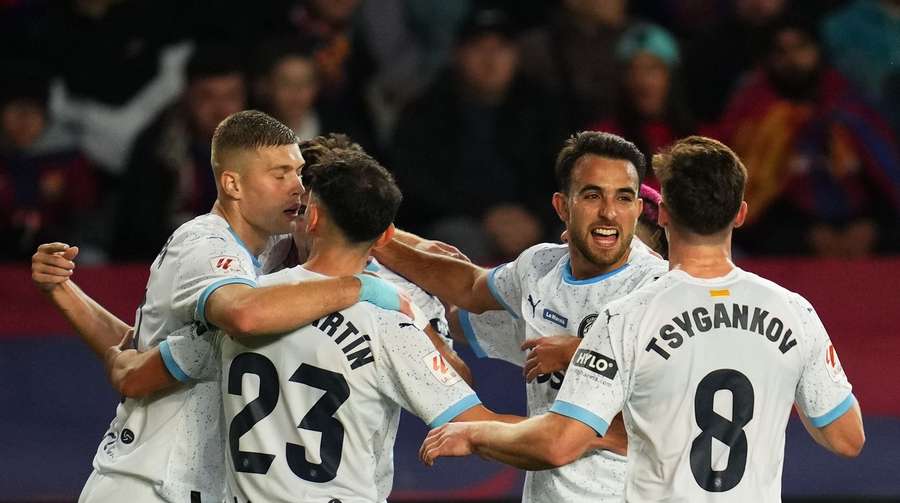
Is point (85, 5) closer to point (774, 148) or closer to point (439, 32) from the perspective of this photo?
point (439, 32)

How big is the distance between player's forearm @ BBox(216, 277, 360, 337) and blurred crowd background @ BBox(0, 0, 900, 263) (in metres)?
4.34

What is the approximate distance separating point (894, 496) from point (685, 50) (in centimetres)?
348

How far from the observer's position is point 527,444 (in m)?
3.65

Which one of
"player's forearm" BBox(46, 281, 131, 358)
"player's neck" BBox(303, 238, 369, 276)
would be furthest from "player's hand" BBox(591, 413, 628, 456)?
"player's forearm" BBox(46, 281, 131, 358)

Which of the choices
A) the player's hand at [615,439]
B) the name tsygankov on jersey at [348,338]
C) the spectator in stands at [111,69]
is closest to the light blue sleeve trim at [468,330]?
the player's hand at [615,439]

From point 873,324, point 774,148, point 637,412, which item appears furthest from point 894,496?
point 637,412

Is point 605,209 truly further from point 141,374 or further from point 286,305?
point 141,374

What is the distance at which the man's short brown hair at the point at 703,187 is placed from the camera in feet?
12.1

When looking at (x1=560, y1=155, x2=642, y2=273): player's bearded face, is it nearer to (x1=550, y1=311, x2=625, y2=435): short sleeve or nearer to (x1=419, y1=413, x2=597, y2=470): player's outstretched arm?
(x1=550, y1=311, x2=625, y2=435): short sleeve

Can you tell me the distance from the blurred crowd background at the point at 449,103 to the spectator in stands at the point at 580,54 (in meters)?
0.01

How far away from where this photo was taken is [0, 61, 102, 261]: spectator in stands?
857cm

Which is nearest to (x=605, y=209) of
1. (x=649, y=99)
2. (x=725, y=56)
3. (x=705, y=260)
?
(x=705, y=260)

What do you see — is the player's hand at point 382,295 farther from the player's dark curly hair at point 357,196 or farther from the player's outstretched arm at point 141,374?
the player's outstretched arm at point 141,374

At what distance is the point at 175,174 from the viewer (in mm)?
8422
